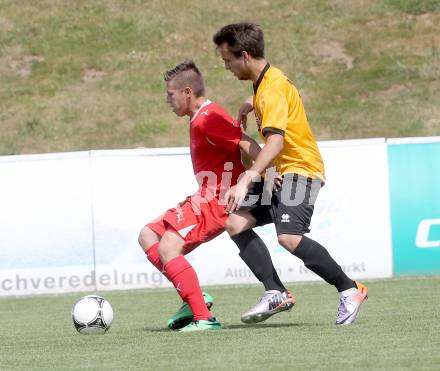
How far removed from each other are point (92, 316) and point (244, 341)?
135 cm

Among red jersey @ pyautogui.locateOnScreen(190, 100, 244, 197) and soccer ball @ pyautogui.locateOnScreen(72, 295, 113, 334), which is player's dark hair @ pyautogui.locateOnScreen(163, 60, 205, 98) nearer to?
red jersey @ pyautogui.locateOnScreen(190, 100, 244, 197)

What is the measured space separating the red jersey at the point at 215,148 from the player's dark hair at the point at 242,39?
422 millimetres

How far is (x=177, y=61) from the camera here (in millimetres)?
23516

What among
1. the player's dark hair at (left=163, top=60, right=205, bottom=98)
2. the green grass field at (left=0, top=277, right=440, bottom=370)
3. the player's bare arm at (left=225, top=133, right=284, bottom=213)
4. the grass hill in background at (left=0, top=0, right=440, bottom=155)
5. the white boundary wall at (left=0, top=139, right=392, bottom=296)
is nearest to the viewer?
the green grass field at (left=0, top=277, right=440, bottom=370)

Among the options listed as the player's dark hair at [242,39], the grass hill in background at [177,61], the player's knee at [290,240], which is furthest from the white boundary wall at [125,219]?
the grass hill in background at [177,61]

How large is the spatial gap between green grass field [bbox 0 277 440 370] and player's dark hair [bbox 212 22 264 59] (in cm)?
172

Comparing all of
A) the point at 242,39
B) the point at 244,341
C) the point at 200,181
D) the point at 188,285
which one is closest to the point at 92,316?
the point at 188,285

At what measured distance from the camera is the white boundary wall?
12523 millimetres

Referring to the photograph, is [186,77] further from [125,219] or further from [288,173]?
[125,219]

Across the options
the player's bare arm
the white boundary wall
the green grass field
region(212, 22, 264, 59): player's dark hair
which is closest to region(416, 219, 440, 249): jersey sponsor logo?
the white boundary wall

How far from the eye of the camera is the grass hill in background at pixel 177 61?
2111 cm

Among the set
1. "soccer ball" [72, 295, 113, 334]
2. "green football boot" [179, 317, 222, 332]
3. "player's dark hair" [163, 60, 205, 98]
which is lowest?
"green football boot" [179, 317, 222, 332]

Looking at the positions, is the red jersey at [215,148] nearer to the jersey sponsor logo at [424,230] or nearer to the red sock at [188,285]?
the red sock at [188,285]

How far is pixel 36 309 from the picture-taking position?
10.4 m
